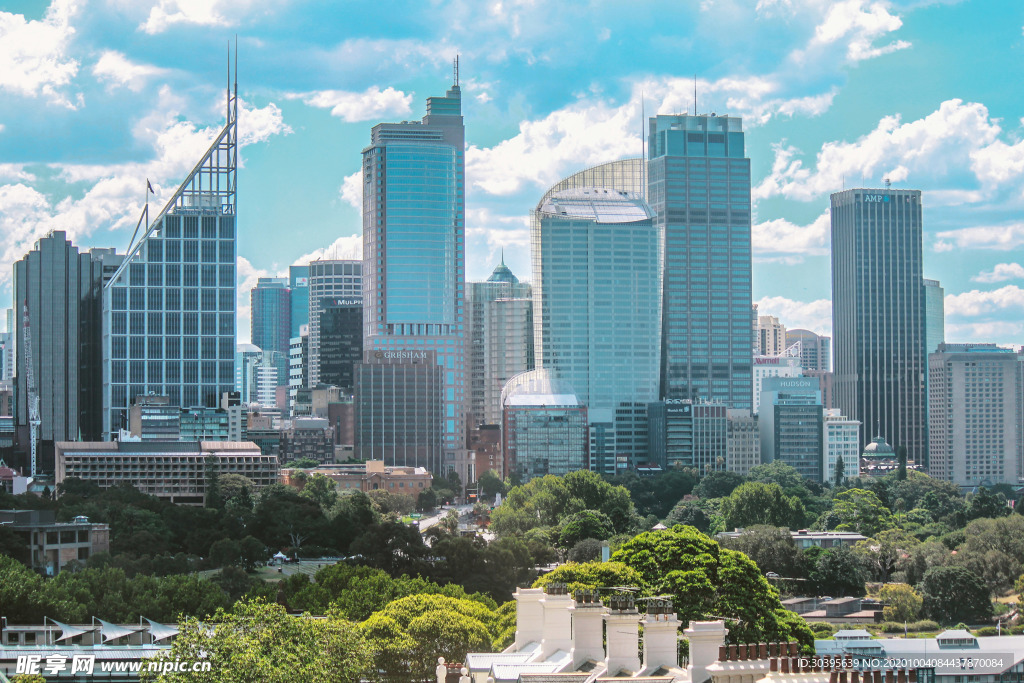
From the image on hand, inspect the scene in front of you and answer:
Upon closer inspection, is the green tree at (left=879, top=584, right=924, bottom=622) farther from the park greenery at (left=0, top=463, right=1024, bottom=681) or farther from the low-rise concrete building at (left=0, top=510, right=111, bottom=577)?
the low-rise concrete building at (left=0, top=510, right=111, bottom=577)

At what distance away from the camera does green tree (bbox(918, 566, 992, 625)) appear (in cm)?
10975

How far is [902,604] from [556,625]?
71658mm

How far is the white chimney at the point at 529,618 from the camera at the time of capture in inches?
1930

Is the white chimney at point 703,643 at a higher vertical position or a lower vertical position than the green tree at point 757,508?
higher

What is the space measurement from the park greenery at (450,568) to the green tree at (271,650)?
0.35 ft

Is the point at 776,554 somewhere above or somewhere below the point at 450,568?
below

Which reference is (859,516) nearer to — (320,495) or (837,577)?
(837,577)

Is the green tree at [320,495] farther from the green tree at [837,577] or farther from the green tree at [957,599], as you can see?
the green tree at [957,599]

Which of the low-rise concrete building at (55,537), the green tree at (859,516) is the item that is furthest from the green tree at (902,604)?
the low-rise concrete building at (55,537)

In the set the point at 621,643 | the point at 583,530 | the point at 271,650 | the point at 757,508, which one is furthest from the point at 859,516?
the point at 621,643

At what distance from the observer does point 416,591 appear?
87.8 metres

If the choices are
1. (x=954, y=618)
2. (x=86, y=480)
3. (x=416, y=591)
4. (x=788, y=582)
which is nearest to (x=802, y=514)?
(x=788, y=582)

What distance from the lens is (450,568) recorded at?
10481cm

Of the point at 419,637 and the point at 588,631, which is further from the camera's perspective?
the point at 419,637
